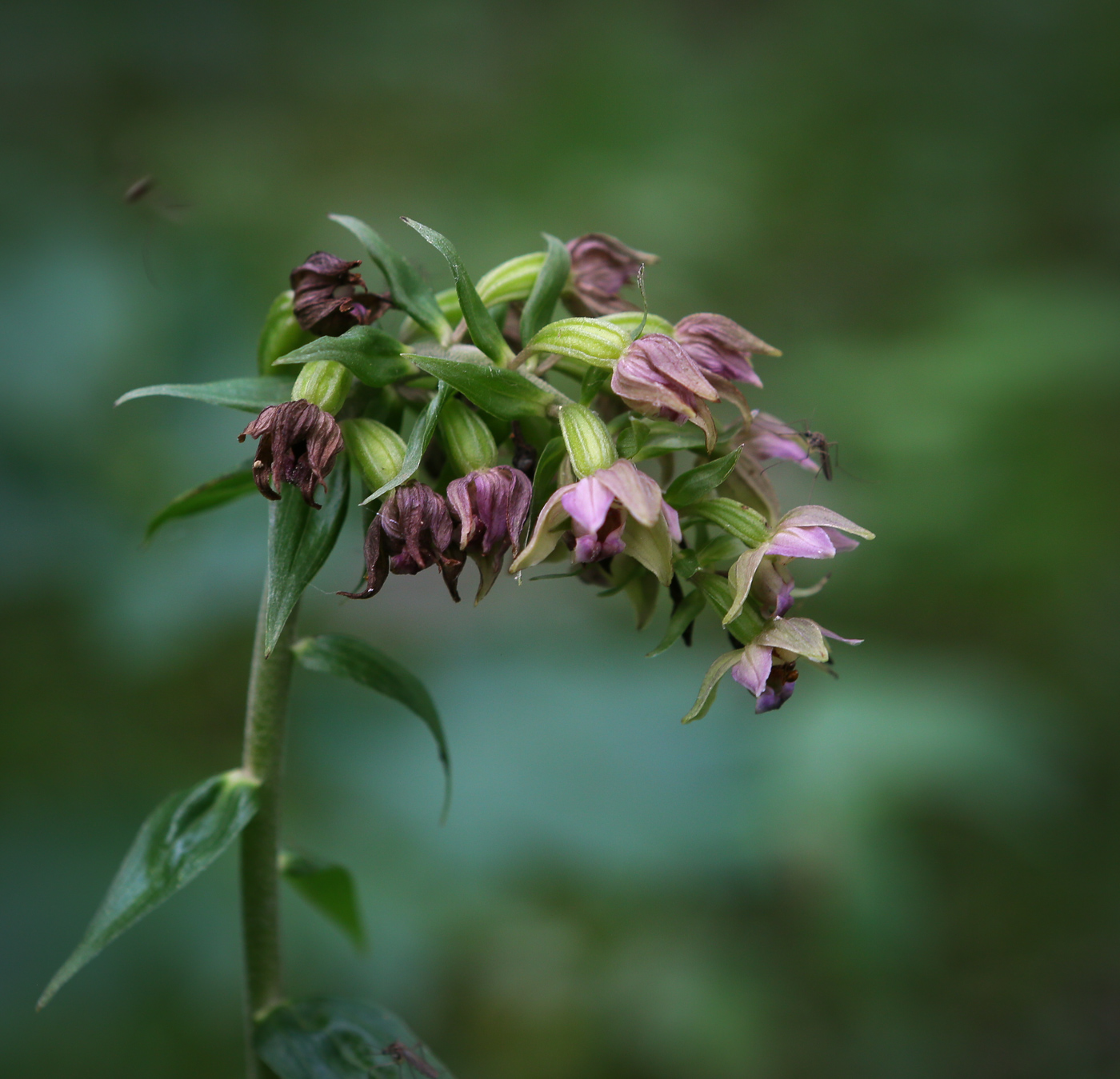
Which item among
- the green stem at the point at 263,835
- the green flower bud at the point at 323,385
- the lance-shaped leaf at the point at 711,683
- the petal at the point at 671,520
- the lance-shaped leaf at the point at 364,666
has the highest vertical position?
the green flower bud at the point at 323,385

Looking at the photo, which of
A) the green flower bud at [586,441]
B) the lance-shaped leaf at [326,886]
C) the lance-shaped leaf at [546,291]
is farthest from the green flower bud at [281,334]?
the lance-shaped leaf at [326,886]

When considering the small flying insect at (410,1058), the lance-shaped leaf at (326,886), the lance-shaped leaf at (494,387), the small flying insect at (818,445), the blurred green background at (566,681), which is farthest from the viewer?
the blurred green background at (566,681)

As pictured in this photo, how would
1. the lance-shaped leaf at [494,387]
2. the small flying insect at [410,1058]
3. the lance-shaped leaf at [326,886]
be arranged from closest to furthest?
1. the lance-shaped leaf at [494,387]
2. the small flying insect at [410,1058]
3. the lance-shaped leaf at [326,886]

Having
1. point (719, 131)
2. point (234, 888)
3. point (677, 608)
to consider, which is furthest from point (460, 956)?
point (719, 131)

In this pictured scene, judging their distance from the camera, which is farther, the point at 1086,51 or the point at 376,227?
the point at 1086,51

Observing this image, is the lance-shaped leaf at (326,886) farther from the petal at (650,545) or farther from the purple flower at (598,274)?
the purple flower at (598,274)

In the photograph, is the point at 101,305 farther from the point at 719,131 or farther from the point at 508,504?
the point at 719,131
